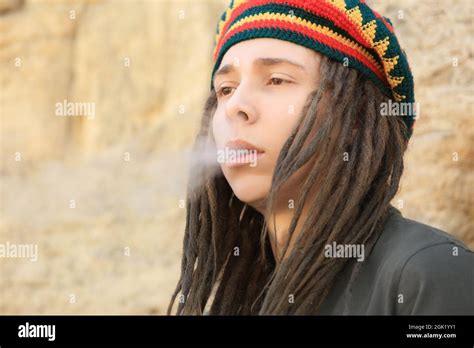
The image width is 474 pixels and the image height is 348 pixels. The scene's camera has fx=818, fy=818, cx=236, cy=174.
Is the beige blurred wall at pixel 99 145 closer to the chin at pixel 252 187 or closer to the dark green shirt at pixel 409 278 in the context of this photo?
the chin at pixel 252 187

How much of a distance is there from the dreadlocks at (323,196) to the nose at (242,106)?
0.10 metres

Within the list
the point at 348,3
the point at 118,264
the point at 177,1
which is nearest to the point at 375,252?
the point at 348,3

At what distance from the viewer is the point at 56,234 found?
15.9 feet

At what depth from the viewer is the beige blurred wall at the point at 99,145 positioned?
4.60 meters

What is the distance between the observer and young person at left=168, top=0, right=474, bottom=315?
1.60 m

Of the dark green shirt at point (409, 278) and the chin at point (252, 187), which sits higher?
the chin at point (252, 187)

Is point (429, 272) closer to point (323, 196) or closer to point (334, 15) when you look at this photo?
point (323, 196)

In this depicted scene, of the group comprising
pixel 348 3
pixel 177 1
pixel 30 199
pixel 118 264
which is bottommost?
pixel 118 264

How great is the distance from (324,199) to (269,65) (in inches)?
12.4

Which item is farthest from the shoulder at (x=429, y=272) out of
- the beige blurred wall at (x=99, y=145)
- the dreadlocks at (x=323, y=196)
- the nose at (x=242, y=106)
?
the beige blurred wall at (x=99, y=145)

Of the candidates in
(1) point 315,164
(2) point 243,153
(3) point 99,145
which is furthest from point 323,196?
(3) point 99,145

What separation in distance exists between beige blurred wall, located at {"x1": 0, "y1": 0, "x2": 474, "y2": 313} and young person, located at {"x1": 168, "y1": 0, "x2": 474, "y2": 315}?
104 inches

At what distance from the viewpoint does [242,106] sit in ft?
5.61
